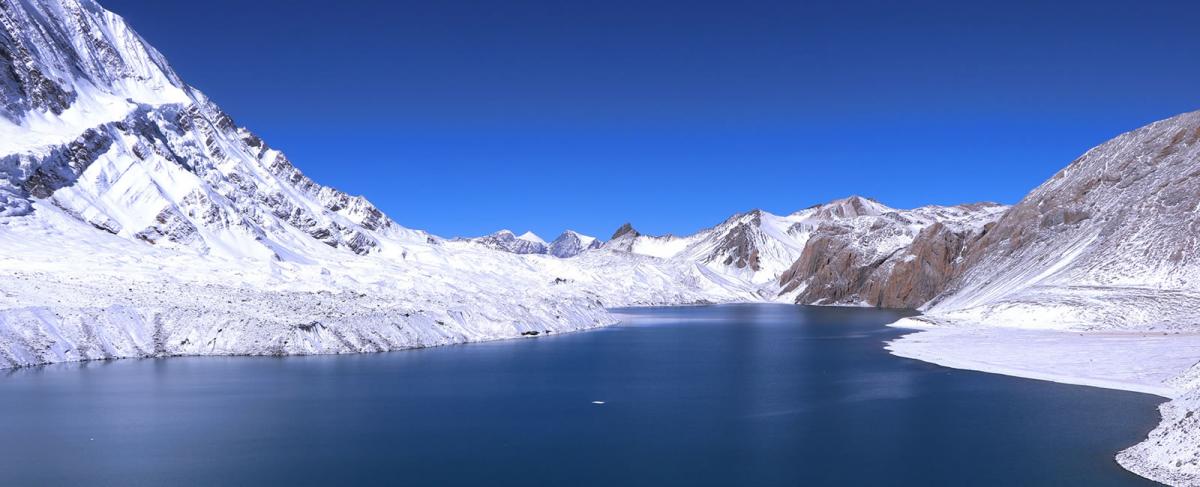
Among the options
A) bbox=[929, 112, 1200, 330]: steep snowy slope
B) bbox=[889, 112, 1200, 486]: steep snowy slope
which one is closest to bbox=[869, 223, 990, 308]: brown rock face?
bbox=[889, 112, 1200, 486]: steep snowy slope

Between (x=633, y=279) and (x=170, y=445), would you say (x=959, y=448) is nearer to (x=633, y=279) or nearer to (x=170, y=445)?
(x=170, y=445)

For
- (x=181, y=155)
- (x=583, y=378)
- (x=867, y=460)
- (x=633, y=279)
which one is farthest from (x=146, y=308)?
(x=633, y=279)

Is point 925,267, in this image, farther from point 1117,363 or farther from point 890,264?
point 1117,363

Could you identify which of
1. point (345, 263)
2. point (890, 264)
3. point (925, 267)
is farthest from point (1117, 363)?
point (890, 264)

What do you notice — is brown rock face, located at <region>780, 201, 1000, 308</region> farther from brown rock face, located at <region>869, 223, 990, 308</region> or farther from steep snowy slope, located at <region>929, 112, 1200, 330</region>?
steep snowy slope, located at <region>929, 112, 1200, 330</region>

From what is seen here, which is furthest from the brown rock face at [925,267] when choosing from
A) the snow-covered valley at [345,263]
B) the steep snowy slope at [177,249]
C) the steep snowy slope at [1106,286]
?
the steep snowy slope at [177,249]

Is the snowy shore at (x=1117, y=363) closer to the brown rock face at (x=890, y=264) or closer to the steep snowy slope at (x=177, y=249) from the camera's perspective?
the steep snowy slope at (x=177, y=249)
